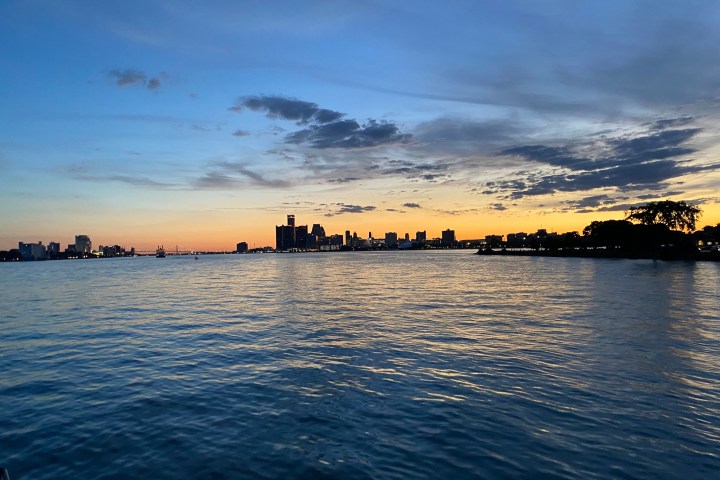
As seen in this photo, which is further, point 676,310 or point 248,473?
point 676,310

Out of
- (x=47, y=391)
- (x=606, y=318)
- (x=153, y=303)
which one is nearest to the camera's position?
(x=47, y=391)

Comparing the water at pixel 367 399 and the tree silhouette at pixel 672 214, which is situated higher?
the tree silhouette at pixel 672 214

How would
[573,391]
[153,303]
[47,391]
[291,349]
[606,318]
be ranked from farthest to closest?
[153,303] → [606,318] → [291,349] → [47,391] → [573,391]

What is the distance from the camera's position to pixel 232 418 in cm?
1505

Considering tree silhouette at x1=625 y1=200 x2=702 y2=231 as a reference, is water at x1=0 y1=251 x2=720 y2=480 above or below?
below

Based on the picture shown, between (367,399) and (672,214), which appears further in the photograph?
(672,214)

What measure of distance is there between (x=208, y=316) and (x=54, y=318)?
51.9 ft

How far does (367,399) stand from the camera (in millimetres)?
16828

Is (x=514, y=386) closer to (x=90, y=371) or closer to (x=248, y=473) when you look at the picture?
(x=248, y=473)

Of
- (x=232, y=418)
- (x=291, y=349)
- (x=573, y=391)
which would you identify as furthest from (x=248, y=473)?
(x=291, y=349)

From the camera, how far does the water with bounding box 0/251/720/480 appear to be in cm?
1188

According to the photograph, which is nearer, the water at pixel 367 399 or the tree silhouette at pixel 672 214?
the water at pixel 367 399

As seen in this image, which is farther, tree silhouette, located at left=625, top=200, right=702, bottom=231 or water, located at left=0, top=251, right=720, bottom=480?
tree silhouette, located at left=625, top=200, right=702, bottom=231

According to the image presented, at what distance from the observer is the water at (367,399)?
39.0ft
